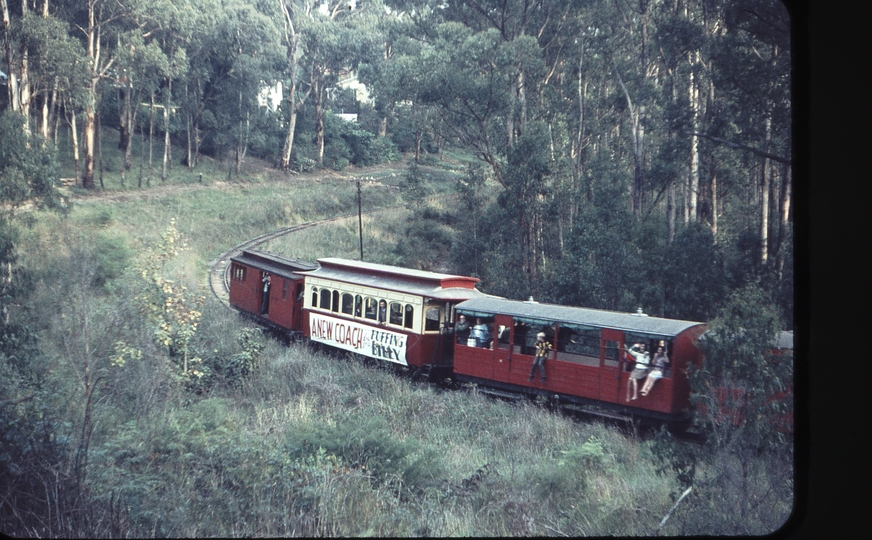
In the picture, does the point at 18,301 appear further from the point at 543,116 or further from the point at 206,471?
the point at 543,116

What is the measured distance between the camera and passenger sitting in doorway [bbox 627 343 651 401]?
1062 centimetres

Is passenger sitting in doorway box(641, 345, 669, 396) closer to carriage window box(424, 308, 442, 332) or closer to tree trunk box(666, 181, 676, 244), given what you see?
carriage window box(424, 308, 442, 332)

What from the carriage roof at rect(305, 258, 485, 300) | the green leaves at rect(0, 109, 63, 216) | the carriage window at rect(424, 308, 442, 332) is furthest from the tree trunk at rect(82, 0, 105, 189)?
the carriage window at rect(424, 308, 442, 332)

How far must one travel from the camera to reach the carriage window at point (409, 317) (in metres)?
14.4

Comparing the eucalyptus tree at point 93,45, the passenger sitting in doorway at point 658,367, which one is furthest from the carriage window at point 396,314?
the eucalyptus tree at point 93,45

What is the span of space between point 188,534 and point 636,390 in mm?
7443

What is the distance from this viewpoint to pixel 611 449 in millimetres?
9555

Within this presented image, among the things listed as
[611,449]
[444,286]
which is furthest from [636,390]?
[444,286]

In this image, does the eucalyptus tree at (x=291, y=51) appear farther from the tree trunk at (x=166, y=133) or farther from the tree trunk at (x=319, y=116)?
the tree trunk at (x=166, y=133)

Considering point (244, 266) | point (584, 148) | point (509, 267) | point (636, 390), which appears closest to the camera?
point (636, 390)

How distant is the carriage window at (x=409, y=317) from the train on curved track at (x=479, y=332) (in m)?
0.02

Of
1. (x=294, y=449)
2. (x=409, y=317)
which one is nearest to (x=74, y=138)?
(x=409, y=317)

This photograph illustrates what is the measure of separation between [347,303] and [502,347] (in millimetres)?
4918

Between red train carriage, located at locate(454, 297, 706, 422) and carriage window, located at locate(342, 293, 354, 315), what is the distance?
3.49m
